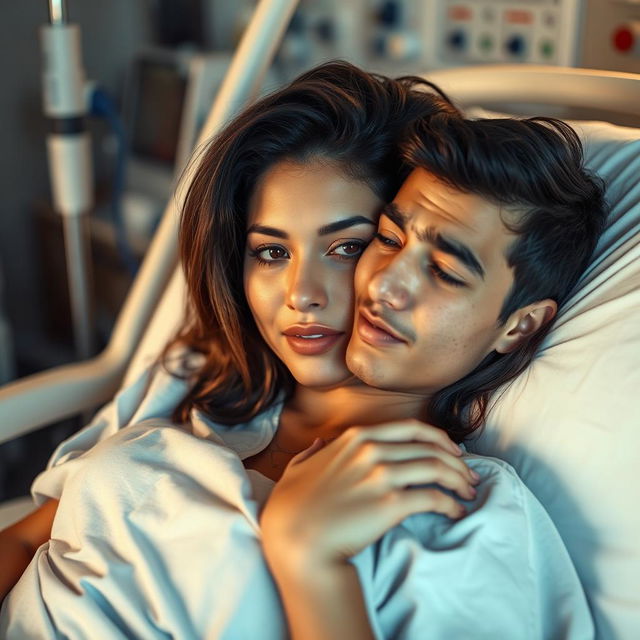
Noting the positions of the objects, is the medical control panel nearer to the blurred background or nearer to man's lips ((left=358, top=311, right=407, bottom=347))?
the blurred background

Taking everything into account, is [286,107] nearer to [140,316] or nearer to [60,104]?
[140,316]

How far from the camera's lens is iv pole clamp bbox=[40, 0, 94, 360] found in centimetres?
159

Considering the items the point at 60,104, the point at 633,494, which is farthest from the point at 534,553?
the point at 60,104

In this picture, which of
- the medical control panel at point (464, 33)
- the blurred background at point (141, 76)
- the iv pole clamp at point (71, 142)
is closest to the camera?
the iv pole clamp at point (71, 142)

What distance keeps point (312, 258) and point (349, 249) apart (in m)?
0.05

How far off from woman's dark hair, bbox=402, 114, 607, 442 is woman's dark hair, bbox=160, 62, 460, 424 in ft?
0.31

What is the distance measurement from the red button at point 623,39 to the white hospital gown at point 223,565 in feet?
3.68

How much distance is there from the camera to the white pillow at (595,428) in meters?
0.92

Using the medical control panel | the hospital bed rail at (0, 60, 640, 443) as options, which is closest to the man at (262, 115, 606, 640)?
the hospital bed rail at (0, 60, 640, 443)

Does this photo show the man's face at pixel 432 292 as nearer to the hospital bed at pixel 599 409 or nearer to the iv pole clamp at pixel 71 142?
the hospital bed at pixel 599 409

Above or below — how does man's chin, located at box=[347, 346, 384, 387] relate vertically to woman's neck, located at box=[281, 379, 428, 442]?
above

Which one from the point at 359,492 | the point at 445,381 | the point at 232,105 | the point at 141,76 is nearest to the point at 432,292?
the point at 445,381

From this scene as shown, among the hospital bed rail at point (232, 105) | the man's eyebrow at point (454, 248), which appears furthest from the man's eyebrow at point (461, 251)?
the hospital bed rail at point (232, 105)

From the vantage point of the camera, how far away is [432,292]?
0.91 metres
